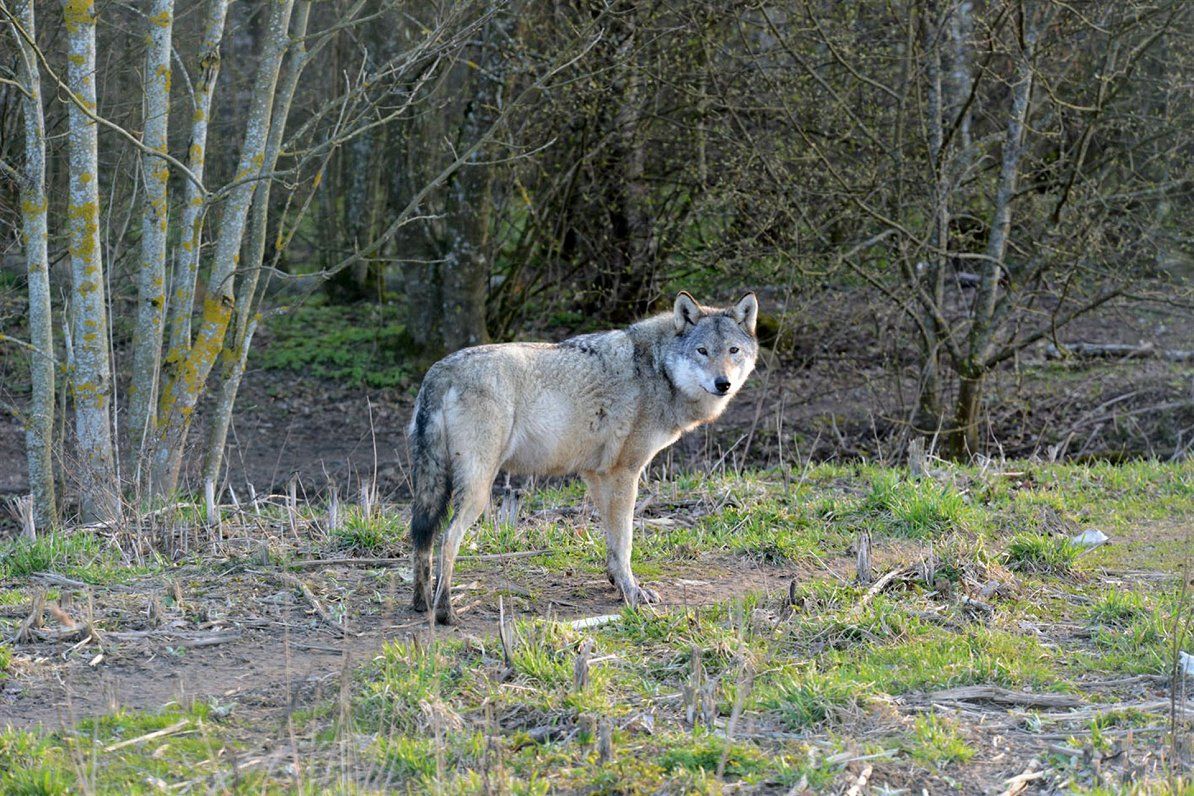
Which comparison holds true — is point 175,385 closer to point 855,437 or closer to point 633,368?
point 633,368

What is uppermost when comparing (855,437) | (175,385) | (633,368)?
(633,368)

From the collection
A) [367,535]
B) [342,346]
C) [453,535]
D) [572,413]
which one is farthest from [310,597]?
[342,346]

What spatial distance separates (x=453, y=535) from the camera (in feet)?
20.7

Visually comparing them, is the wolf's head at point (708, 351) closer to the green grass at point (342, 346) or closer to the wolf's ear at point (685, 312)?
the wolf's ear at point (685, 312)

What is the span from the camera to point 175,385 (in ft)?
31.2

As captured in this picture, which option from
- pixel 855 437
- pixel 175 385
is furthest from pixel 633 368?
pixel 855 437

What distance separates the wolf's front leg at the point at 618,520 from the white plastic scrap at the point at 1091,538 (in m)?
3.01

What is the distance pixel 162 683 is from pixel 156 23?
576 centimetres

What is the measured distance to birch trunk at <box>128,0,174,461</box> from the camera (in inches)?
360

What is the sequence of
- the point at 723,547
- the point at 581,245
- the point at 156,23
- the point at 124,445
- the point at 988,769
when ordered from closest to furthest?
the point at 988,769, the point at 723,547, the point at 156,23, the point at 124,445, the point at 581,245

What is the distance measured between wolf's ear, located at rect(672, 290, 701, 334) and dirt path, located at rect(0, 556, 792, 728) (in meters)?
1.53

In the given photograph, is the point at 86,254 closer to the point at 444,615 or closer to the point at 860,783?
the point at 444,615

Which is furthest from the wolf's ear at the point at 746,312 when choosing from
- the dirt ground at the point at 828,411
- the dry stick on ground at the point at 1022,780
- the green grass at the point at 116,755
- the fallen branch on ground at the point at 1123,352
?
the fallen branch on ground at the point at 1123,352

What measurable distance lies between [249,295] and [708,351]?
443 centimetres
